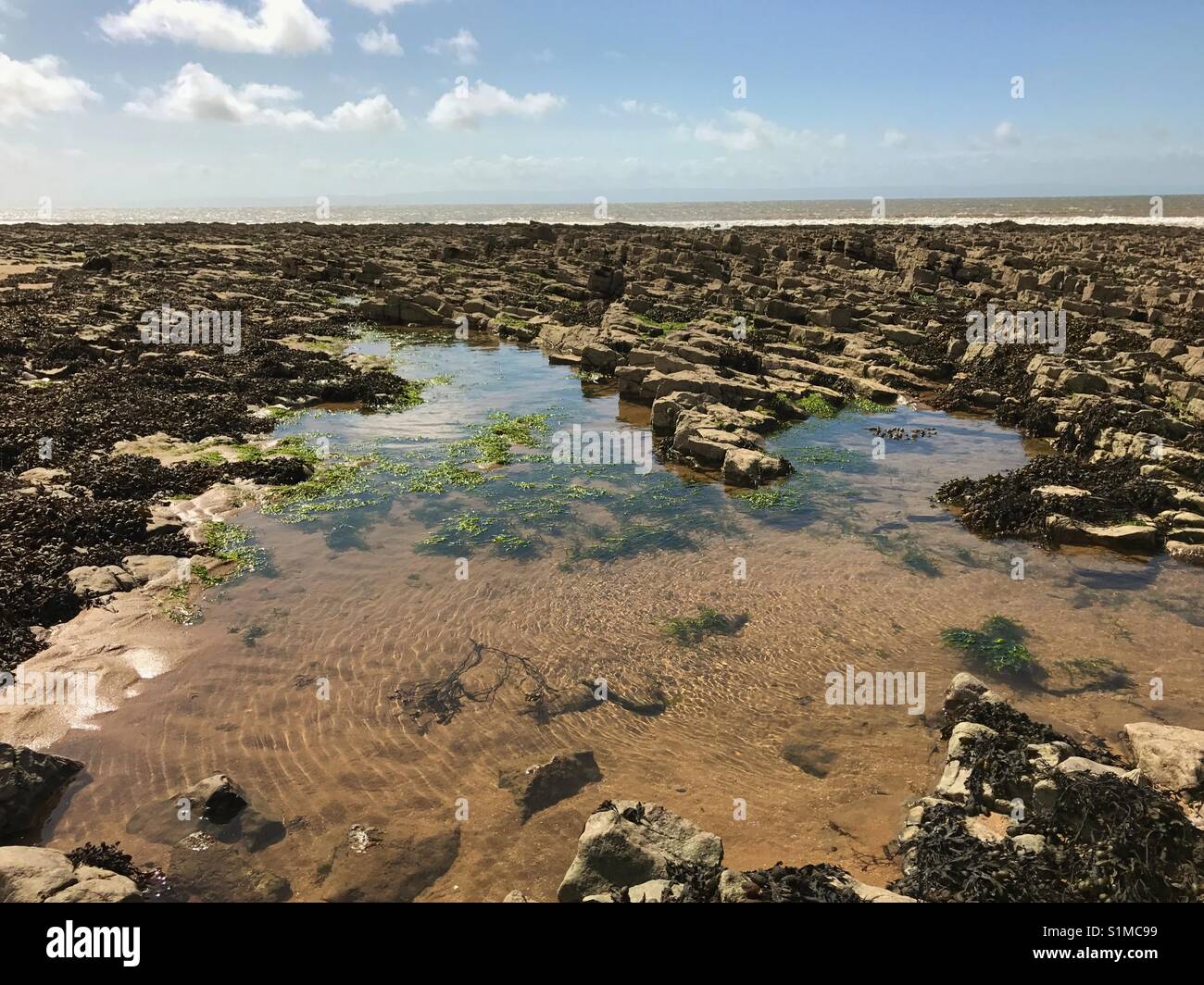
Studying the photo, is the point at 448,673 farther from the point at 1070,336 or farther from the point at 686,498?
the point at 1070,336

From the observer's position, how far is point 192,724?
732 cm

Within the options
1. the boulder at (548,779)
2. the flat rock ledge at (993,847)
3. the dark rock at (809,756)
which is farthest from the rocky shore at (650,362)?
the dark rock at (809,756)

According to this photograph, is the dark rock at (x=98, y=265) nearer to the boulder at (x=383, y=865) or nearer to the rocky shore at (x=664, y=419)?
the rocky shore at (x=664, y=419)

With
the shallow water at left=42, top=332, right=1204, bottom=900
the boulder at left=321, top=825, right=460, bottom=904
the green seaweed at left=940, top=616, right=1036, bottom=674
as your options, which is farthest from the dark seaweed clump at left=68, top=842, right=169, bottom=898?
the green seaweed at left=940, top=616, right=1036, bottom=674

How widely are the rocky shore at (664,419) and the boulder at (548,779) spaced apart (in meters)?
0.03

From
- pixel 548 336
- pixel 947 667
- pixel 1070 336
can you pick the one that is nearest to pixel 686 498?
pixel 947 667

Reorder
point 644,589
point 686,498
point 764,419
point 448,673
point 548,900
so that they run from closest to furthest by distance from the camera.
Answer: point 548,900, point 448,673, point 644,589, point 686,498, point 764,419

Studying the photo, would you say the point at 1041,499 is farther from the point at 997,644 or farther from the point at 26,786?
the point at 26,786

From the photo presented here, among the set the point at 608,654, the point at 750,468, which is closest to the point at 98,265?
the point at 750,468

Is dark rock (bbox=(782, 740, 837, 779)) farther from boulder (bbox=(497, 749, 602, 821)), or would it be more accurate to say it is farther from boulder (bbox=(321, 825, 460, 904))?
boulder (bbox=(321, 825, 460, 904))

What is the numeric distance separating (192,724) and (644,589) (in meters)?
5.79

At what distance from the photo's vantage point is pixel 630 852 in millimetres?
5371

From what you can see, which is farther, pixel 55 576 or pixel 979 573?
pixel 979 573
